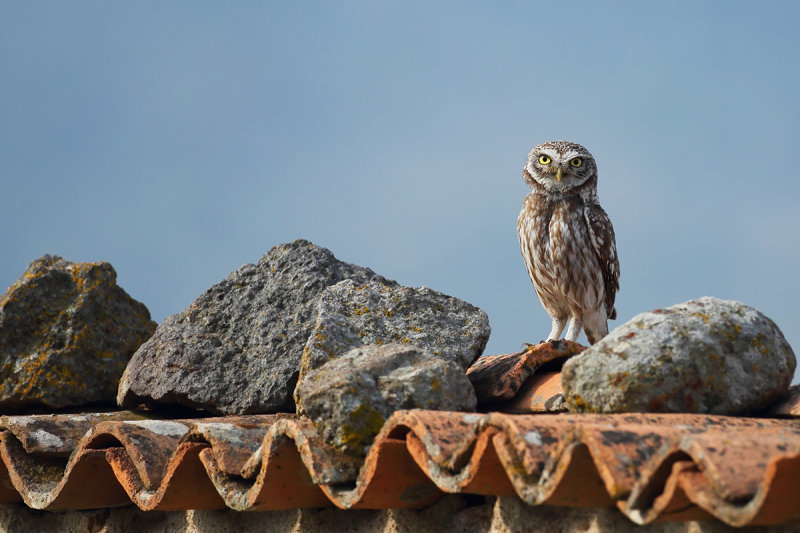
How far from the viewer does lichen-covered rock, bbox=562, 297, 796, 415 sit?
300cm

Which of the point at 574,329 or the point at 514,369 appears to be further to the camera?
the point at 574,329

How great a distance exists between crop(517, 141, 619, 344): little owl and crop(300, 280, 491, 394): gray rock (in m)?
1.94

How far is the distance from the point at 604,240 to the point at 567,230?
0.29m

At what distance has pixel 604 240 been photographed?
594 cm

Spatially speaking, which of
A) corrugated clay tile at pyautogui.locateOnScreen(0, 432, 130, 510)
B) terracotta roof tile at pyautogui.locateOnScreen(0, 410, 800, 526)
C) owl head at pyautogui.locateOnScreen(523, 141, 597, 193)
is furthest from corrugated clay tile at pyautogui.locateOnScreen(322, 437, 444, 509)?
owl head at pyautogui.locateOnScreen(523, 141, 597, 193)

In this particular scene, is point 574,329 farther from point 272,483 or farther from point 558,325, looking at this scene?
point 272,483

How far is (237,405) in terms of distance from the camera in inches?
167

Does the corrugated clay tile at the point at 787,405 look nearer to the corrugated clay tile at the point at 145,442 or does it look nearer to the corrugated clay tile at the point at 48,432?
the corrugated clay tile at the point at 145,442

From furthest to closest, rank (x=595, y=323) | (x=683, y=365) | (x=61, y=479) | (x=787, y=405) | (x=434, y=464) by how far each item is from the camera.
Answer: (x=595, y=323) < (x=61, y=479) < (x=787, y=405) < (x=683, y=365) < (x=434, y=464)

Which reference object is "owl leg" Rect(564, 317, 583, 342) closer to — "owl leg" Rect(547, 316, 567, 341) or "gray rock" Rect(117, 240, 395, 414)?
"owl leg" Rect(547, 316, 567, 341)

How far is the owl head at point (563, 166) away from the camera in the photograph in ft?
19.4

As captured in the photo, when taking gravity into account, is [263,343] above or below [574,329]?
below

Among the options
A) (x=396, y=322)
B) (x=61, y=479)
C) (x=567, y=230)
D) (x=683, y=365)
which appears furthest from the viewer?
(x=567, y=230)

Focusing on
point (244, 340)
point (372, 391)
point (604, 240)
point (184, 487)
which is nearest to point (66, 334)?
point (244, 340)
